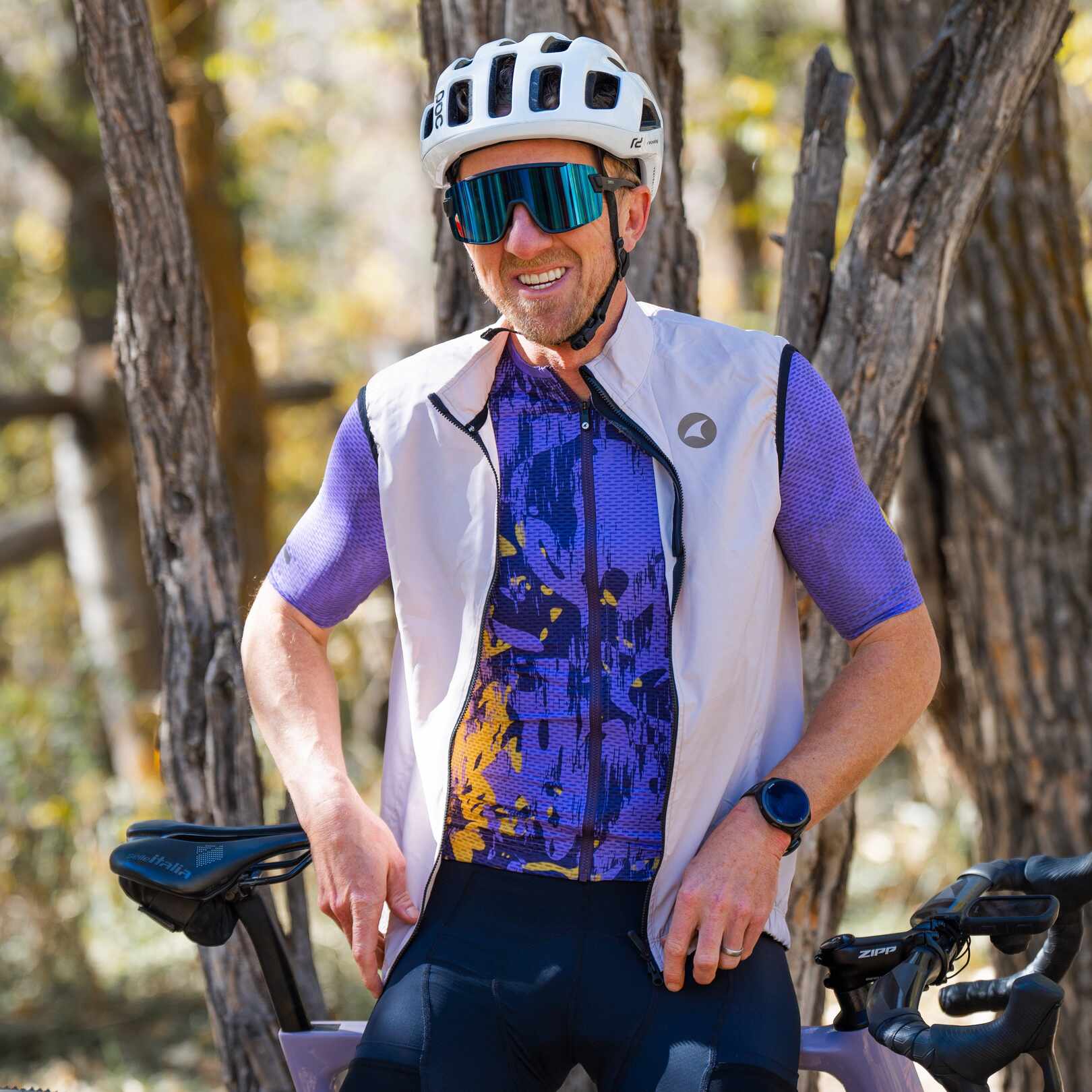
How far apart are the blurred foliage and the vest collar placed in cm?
181

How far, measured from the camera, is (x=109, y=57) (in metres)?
3.14

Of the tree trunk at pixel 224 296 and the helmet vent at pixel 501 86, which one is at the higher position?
the tree trunk at pixel 224 296

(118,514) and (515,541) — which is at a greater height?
(118,514)

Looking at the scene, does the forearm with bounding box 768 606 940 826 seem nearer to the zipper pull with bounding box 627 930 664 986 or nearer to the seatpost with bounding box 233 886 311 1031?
the zipper pull with bounding box 627 930 664 986

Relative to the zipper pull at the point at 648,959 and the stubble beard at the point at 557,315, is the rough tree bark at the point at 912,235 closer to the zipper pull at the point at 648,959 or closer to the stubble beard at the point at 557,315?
the stubble beard at the point at 557,315

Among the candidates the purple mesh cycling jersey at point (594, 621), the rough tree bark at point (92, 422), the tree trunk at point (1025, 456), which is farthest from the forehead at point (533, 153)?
the rough tree bark at point (92, 422)

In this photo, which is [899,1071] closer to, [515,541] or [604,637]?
[604,637]

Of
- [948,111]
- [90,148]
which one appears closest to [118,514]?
[90,148]

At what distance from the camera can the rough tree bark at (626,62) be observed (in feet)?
10.4

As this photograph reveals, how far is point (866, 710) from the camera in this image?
213 centimetres

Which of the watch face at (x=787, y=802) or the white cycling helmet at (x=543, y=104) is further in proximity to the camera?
the white cycling helmet at (x=543, y=104)

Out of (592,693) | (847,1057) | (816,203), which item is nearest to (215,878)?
(592,693)

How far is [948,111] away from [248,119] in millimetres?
10108

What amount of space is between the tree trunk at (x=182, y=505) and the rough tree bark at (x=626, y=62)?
636 mm
